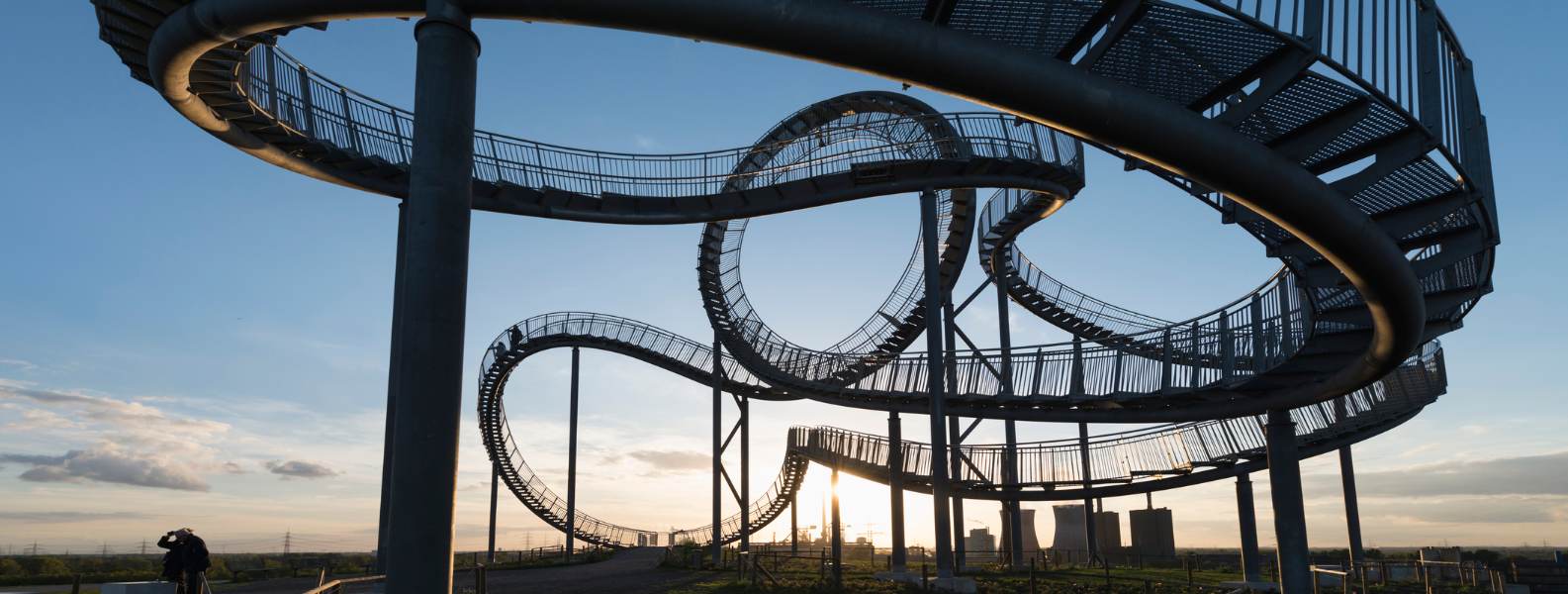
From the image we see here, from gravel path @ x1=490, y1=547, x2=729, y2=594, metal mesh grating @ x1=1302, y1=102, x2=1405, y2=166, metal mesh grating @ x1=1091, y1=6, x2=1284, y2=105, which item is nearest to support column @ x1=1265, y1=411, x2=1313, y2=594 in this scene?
metal mesh grating @ x1=1302, y1=102, x2=1405, y2=166

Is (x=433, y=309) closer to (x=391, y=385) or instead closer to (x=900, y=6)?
(x=900, y=6)

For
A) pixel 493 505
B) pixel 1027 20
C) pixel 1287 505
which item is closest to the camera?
pixel 1027 20

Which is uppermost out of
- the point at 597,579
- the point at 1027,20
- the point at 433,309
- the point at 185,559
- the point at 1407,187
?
the point at 1027,20

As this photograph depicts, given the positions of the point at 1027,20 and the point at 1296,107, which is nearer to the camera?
the point at 1027,20

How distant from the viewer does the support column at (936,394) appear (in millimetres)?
17812

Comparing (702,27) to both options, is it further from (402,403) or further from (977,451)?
(977,451)

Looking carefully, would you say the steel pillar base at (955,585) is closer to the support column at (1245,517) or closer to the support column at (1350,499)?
the support column at (1245,517)

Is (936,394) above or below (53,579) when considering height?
above

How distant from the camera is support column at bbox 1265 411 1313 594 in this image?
14751 millimetres

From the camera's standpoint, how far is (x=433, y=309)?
5887mm

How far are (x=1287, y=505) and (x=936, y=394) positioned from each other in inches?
256

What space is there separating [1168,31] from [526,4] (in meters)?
4.44

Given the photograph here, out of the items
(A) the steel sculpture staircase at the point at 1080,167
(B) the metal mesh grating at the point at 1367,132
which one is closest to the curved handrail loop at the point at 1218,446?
(A) the steel sculpture staircase at the point at 1080,167

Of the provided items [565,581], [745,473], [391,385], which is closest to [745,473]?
[745,473]
